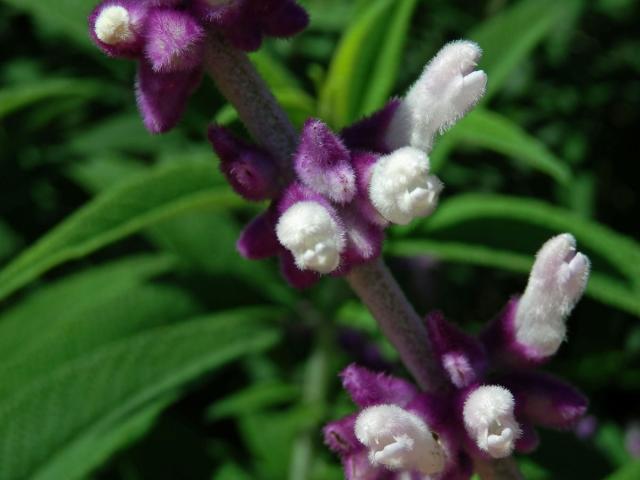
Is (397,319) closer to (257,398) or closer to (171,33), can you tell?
(171,33)

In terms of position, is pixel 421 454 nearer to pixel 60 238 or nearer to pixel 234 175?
pixel 234 175

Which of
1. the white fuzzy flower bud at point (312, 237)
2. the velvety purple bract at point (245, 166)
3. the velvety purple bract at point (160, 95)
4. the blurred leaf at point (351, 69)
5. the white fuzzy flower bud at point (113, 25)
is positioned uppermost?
the white fuzzy flower bud at point (113, 25)

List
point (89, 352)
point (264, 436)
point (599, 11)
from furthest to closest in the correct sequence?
point (599, 11), point (264, 436), point (89, 352)

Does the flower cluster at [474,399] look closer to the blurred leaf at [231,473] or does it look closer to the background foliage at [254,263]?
the background foliage at [254,263]

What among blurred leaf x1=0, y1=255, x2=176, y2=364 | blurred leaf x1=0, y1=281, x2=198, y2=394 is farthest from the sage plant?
blurred leaf x1=0, y1=255, x2=176, y2=364

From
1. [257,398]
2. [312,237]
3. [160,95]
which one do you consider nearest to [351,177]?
[312,237]

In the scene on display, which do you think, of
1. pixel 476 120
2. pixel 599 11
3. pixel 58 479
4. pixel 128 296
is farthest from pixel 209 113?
pixel 599 11

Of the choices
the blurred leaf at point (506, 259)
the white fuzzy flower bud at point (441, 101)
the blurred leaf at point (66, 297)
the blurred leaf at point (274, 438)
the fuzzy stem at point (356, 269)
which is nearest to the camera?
the fuzzy stem at point (356, 269)

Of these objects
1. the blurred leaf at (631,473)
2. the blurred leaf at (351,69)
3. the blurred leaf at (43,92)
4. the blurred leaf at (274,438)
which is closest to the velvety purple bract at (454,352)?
the blurred leaf at (631,473)
